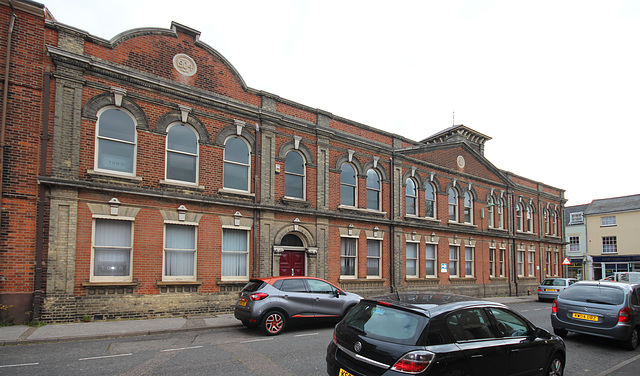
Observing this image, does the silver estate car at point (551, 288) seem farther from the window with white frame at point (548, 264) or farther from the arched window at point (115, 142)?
the arched window at point (115, 142)

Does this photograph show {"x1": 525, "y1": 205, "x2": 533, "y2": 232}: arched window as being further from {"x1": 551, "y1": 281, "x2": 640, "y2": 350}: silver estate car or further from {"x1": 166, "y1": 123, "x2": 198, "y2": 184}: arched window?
{"x1": 166, "y1": 123, "x2": 198, "y2": 184}: arched window

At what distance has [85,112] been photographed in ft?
40.4

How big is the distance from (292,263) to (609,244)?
43.8 metres

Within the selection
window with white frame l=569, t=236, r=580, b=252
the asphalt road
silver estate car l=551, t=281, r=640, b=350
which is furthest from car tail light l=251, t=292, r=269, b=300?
window with white frame l=569, t=236, r=580, b=252

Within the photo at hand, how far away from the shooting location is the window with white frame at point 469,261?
80.8ft

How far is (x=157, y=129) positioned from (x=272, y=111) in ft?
15.2

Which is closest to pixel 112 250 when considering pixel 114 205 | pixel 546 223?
pixel 114 205

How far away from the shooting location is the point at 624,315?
9.72m

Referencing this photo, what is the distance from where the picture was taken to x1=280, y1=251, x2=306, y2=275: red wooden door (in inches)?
642

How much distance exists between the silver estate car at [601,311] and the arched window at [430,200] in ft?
38.5

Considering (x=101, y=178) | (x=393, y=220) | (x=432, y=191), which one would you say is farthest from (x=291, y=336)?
(x=432, y=191)

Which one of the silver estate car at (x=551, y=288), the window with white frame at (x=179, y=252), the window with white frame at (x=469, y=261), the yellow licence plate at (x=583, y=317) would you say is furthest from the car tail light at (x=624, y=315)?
the silver estate car at (x=551, y=288)

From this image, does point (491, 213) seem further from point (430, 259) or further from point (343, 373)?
point (343, 373)

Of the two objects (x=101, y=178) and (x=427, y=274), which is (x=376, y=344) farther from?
(x=427, y=274)
